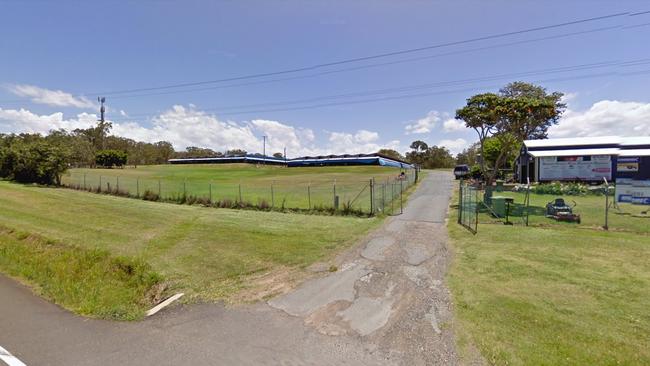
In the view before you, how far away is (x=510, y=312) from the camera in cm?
518

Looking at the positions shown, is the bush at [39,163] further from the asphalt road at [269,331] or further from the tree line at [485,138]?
the asphalt road at [269,331]

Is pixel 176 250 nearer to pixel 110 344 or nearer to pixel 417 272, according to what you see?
pixel 110 344

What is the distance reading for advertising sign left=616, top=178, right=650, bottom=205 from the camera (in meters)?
13.8

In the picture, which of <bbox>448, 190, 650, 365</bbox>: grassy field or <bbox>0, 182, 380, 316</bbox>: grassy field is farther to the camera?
<bbox>0, 182, 380, 316</bbox>: grassy field

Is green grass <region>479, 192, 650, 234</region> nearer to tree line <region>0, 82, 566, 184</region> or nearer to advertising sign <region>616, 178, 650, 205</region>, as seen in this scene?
advertising sign <region>616, 178, 650, 205</region>

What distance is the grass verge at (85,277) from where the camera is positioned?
5586 millimetres

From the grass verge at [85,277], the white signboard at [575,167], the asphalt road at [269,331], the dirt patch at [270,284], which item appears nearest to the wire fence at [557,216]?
the asphalt road at [269,331]

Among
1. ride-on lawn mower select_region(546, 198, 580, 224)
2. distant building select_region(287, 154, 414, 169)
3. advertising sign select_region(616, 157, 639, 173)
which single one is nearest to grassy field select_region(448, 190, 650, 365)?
ride-on lawn mower select_region(546, 198, 580, 224)

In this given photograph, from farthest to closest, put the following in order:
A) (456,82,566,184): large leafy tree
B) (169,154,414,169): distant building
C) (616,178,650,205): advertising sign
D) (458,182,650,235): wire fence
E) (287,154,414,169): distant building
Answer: (169,154,414,169): distant building < (287,154,414,169): distant building < (456,82,566,184): large leafy tree < (616,178,650,205): advertising sign < (458,182,650,235): wire fence

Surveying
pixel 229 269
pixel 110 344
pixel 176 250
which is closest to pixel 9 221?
pixel 176 250

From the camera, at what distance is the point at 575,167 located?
2978 cm

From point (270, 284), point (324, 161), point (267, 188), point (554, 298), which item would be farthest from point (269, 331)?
point (324, 161)

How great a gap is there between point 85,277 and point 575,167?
3718cm

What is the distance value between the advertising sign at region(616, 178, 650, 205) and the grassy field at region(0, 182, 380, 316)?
11.5 meters
